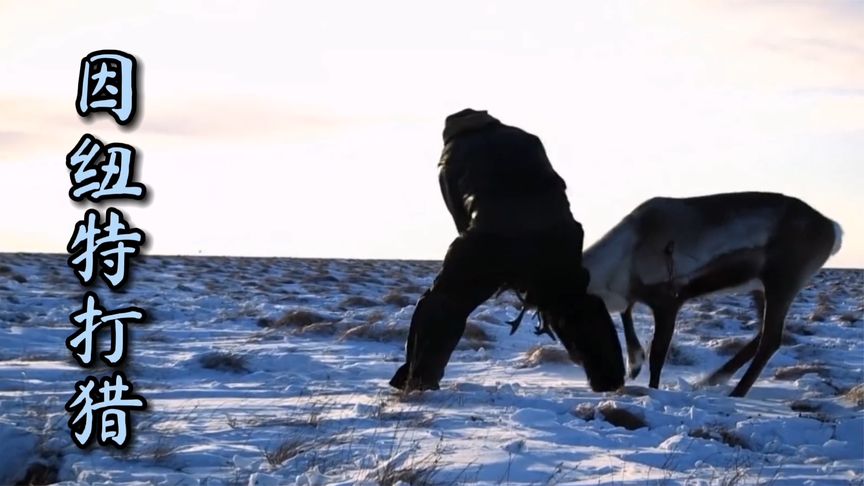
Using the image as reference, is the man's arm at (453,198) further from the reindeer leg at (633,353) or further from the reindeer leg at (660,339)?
the reindeer leg at (633,353)

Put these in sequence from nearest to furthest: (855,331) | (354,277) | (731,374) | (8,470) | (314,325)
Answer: (8,470)
(731,374)
(314,325)
(855,331)
(354,277)

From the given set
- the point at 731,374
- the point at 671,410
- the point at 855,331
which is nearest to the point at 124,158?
the point at 671,410

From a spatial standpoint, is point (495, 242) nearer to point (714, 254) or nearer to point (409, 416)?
point (409, 416)

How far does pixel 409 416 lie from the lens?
21.6 ft

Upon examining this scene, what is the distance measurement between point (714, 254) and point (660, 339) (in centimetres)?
92

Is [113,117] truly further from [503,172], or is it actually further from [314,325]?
[314,325]

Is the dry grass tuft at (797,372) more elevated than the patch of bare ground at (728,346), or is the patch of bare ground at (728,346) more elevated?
the patch of bare ground at (728,346)

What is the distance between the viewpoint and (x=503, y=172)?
765 centimetres

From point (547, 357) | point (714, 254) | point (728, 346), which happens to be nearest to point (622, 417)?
point (714, 254)

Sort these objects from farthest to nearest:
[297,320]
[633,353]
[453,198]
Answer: [297,320], [633,353], [453,198]

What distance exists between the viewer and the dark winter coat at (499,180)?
7.57 meters

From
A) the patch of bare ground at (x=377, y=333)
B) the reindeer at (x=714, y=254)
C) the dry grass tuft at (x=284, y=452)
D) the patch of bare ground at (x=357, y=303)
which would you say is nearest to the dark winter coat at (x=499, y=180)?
the reindeer at (x=714, y=254)

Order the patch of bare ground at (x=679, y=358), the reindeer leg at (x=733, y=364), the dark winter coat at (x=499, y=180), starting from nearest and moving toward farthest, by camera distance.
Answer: the dark winter coat at (x=499, y=180)
the reindeer leg at (x=733, y=364)
the patch of bare ground at (x=679, y=358)

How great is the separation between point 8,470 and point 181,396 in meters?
2.51
